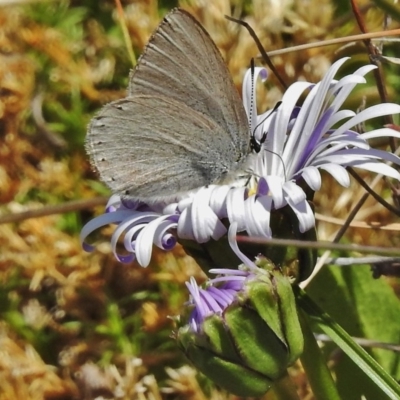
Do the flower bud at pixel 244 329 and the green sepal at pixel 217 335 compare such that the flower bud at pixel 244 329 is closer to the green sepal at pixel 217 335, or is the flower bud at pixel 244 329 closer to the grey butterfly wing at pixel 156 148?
the green sepal at pixel 217 335

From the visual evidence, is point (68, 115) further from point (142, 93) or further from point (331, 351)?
point (331, 351)

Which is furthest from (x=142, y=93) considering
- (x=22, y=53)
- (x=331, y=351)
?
(x=22, y=53)

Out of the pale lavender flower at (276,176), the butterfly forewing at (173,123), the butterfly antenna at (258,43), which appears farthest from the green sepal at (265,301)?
the butterfly antenna at (258,43)

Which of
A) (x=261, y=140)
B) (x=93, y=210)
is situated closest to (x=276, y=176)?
(x=261, y=140)

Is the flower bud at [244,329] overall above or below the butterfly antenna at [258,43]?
below

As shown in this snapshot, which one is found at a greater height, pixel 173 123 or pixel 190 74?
pixel 190 74

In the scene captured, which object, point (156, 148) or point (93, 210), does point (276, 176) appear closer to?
point (156, 148)

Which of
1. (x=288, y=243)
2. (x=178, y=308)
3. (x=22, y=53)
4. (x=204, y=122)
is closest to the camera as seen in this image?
(x=288, y=243)
